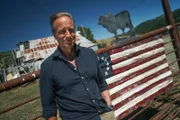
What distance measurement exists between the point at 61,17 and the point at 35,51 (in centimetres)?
3126

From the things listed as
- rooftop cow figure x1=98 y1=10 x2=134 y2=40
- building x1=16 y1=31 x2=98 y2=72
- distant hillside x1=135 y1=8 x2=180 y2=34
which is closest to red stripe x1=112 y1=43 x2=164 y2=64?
rooftop cow figure x1=98 y1=10 x2=134 y2=40

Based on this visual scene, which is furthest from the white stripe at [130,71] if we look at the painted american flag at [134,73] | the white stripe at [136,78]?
the white stripe at [136,78]

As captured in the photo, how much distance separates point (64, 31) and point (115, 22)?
28642 millimetres

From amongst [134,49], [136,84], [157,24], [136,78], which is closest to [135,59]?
[134,49]

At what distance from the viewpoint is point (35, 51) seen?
3203 centimetres

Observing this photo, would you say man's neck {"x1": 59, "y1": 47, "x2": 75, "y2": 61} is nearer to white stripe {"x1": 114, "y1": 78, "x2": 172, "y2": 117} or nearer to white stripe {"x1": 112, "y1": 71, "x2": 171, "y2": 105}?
white stripe {"x1": 112, "y1": 71, "x2": 171, "y2": 105}

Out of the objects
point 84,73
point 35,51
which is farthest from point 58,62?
point 35,51

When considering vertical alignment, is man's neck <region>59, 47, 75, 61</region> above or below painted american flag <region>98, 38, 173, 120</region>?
above

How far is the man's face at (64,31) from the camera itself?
2.05m

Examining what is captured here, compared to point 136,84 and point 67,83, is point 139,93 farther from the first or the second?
point 67,83

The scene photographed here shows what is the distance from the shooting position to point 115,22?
29.8 metres

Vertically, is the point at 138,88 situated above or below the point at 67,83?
below

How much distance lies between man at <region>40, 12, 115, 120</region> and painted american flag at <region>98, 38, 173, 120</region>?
1.20m

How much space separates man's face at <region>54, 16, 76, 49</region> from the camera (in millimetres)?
2055
